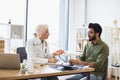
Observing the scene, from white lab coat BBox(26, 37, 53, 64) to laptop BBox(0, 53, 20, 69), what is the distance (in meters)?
0.50

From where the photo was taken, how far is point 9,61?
206 cm

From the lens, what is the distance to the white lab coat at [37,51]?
8.69 ft

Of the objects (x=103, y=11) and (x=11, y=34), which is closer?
(x=11, y=34)

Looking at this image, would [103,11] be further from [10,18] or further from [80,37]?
[10,18]

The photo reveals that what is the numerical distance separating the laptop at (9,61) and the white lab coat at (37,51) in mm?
504

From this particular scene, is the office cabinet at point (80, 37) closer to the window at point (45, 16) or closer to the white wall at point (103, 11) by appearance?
the white wall at point (103, 11)

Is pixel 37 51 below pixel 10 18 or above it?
below

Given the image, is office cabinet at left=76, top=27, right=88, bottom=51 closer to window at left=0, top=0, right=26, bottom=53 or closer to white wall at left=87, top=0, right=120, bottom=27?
white wall at left=87, top=0, right=120, bottom=27

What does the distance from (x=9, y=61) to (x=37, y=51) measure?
777 millimetres

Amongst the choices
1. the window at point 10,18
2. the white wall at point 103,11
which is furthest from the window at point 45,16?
the white wall at point 103,11

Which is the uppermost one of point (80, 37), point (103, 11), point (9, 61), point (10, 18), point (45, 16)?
point (103, 11)

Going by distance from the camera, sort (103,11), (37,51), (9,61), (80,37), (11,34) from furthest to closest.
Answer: (80,37) < (103,11) < (11,34) < (37,51) < (9,61)

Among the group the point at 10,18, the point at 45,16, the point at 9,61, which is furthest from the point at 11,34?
the point at 9,61

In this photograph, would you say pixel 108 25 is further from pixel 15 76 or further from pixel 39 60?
pixel 15 76
